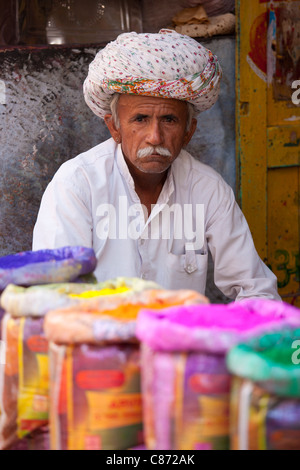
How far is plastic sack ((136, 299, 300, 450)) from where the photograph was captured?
1098mm

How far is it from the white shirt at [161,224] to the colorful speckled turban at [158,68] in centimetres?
33

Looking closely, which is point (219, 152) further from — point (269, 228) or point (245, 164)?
point (269, 228)

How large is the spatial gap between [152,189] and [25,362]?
5.23 ft

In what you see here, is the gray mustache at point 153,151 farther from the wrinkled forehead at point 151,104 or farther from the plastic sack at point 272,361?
the plastic sack at point 272,361

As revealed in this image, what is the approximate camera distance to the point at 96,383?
47.3 inches

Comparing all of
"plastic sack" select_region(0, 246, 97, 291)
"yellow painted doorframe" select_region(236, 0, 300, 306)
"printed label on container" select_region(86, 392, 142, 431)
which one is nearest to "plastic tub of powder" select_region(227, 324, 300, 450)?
"printed label on container" select_region(86, 392, 142, 431)

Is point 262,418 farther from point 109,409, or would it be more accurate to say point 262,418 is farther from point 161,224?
point 161,224

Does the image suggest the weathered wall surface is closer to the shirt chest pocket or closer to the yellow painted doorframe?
the yellow painted doorframe

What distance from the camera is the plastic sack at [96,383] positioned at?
3.93ft

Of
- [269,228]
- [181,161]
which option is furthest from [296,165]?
[181,161]

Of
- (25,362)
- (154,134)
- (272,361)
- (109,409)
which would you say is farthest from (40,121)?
(272,361)

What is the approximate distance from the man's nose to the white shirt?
0.19 m

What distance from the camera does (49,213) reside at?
2.57 m

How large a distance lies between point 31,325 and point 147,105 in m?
1.51
